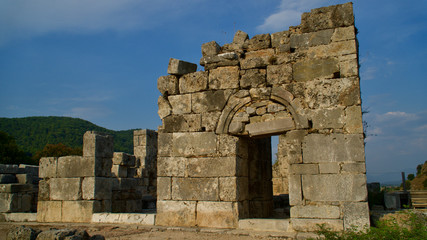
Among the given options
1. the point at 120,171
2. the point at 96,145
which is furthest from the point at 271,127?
the point at 120,171

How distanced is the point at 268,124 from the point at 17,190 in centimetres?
685

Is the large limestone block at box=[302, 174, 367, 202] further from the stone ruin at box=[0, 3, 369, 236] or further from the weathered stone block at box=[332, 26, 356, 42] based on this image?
the weathered stone block at box=[332, 26, 356, 42]

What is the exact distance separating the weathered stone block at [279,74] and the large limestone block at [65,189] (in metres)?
4.94

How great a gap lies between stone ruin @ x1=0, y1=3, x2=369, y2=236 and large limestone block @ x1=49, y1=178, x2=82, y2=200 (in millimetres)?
24

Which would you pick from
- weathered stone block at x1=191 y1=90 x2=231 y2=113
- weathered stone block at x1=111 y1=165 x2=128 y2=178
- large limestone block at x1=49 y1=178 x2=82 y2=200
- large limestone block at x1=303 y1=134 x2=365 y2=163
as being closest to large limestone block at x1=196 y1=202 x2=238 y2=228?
large limestone block at x1=303 y1=134 x2=365 y2=163

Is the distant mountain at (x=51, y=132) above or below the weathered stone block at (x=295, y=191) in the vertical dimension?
above

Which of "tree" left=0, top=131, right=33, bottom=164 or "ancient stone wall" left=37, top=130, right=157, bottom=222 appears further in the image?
"tree" left=0, top=131, right=33, bottom=164

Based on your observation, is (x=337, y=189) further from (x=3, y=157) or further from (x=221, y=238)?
(x=3, y=157)

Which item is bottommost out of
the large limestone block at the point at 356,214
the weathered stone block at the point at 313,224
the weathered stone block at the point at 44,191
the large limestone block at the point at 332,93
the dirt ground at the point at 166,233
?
the dirt ground at the point at 166,233

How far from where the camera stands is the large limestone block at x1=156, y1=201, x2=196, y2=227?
686cm

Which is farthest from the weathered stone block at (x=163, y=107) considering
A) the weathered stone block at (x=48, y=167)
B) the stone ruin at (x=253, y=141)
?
the weathered stone block at (x=48, y=167)

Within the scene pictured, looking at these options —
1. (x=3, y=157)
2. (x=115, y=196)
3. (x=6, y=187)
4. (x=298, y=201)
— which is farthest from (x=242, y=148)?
(x=3, y=157)

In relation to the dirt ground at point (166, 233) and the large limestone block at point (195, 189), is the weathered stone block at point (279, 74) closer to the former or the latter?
the large limestone block at point (195, 189)

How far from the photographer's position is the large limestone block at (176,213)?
686 cm
